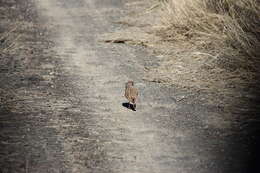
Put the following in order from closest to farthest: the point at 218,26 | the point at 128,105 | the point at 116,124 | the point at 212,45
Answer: the point at 116,124
the point at 128,105
the point at 212,45
the point at 218,26

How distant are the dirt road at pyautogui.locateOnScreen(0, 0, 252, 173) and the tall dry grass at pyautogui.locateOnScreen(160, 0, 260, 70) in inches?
37.2

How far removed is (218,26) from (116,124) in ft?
13.5

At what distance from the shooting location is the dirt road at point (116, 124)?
654 centimetres

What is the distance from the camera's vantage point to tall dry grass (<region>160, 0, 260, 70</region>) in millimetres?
10039

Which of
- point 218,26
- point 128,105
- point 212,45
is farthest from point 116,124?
point 218,26

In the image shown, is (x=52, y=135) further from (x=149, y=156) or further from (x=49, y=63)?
(x=49, y=63)

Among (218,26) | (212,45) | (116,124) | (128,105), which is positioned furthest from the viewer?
(218,26)

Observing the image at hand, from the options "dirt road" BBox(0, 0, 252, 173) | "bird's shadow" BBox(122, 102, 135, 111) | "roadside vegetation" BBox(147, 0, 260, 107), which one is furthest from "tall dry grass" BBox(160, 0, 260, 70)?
"bird's shadow" BBox(122, 102, 135, 111)

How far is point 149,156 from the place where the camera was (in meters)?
6.73

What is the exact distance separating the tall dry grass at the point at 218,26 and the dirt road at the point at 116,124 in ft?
3.10

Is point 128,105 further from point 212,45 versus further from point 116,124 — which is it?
point 212,45

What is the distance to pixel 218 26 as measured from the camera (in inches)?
438

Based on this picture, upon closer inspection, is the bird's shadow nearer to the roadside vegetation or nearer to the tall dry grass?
the roadside vegetation

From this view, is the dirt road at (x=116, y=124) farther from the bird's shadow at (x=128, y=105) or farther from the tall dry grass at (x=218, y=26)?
the tall dry grass at (x=218, y=26)
